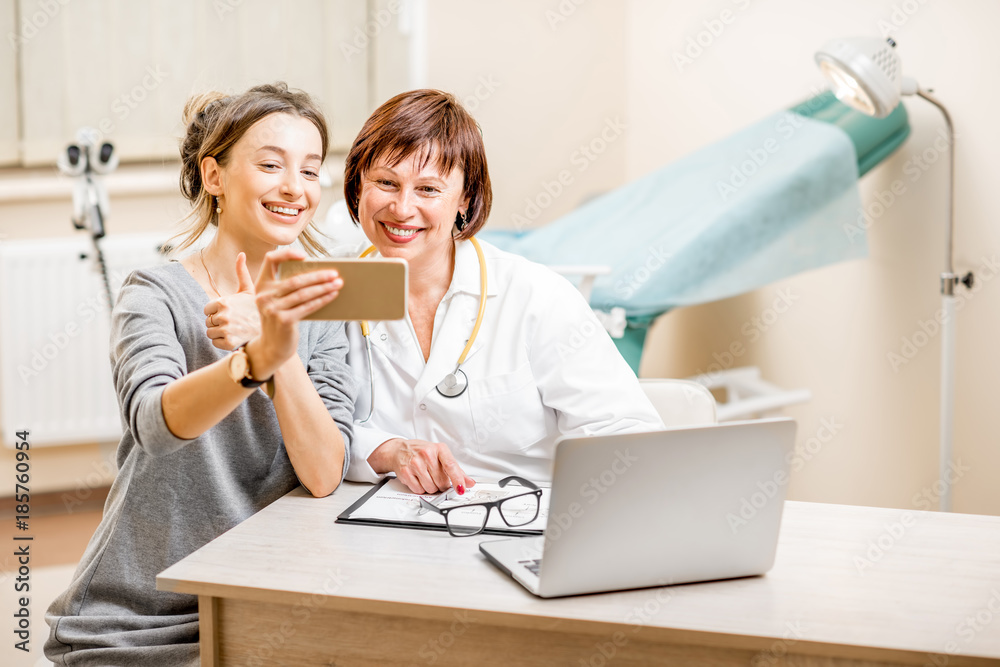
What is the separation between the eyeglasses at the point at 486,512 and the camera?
3.41ft

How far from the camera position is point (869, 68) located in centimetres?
186

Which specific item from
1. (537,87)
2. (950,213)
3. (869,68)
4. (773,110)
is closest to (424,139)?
(869,68)

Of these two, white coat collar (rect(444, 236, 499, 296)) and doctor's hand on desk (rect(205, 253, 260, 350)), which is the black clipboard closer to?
doctor's hand on desk (rect(205, 253, 260, 350))

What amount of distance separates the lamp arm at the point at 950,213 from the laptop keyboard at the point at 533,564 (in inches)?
60.6

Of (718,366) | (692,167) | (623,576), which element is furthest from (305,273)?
(718,366)

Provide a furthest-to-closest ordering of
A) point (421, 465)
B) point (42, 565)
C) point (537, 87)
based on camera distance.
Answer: point (537, 87)
point (42, 565)
point (421, 465)

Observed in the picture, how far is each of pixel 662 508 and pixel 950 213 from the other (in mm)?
1567

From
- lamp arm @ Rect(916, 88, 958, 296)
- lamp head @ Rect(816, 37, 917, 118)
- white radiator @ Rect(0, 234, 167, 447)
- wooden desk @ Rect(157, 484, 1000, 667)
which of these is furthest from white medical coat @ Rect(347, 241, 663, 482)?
white radiator @ Rect(0, 234, 167, 447)

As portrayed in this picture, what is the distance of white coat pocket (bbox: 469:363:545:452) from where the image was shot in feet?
4.55

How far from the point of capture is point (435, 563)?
0.95m

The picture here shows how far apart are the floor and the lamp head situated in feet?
6.97

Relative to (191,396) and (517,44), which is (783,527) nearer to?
(191,396)

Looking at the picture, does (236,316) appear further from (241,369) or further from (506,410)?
(506,410)

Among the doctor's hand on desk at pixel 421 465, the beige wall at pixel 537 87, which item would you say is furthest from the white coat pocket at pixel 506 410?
the beige wall at pixel 537 87
